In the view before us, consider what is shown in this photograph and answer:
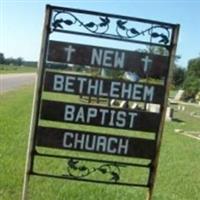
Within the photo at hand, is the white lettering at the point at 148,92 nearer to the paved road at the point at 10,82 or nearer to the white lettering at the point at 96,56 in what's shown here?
the white lettering at the point at 96,56

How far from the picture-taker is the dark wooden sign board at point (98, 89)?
4781 mm

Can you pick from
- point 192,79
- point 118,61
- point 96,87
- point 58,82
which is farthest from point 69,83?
point 192,79

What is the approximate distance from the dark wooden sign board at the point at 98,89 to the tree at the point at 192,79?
60.3 meters

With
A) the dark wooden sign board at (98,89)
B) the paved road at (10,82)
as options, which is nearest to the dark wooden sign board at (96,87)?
the dark wooden sign board at (98,89)

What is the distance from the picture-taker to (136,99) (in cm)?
488

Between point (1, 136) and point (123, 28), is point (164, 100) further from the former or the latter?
point (1, 136)

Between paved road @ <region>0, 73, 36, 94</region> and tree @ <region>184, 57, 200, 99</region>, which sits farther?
tree @ <region>184, 57, 200, 99</region>

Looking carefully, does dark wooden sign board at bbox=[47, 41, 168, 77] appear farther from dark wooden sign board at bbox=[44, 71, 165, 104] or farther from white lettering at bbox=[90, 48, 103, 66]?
dark wooden sign board at bbox=[44, 71, 165, 104]

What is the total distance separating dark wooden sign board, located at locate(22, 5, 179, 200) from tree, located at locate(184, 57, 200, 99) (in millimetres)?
60320

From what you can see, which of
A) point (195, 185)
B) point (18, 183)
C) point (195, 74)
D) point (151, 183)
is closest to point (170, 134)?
point (195, 185)

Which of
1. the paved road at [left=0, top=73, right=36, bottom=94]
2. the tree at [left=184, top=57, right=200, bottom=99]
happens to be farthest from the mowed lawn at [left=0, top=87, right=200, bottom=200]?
the tree at [left=184, top=57, right=200, bottom=99]

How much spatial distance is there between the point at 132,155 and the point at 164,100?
1.98ft

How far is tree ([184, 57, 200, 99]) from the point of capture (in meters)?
66.7

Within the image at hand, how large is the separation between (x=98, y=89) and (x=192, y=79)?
7124cm
